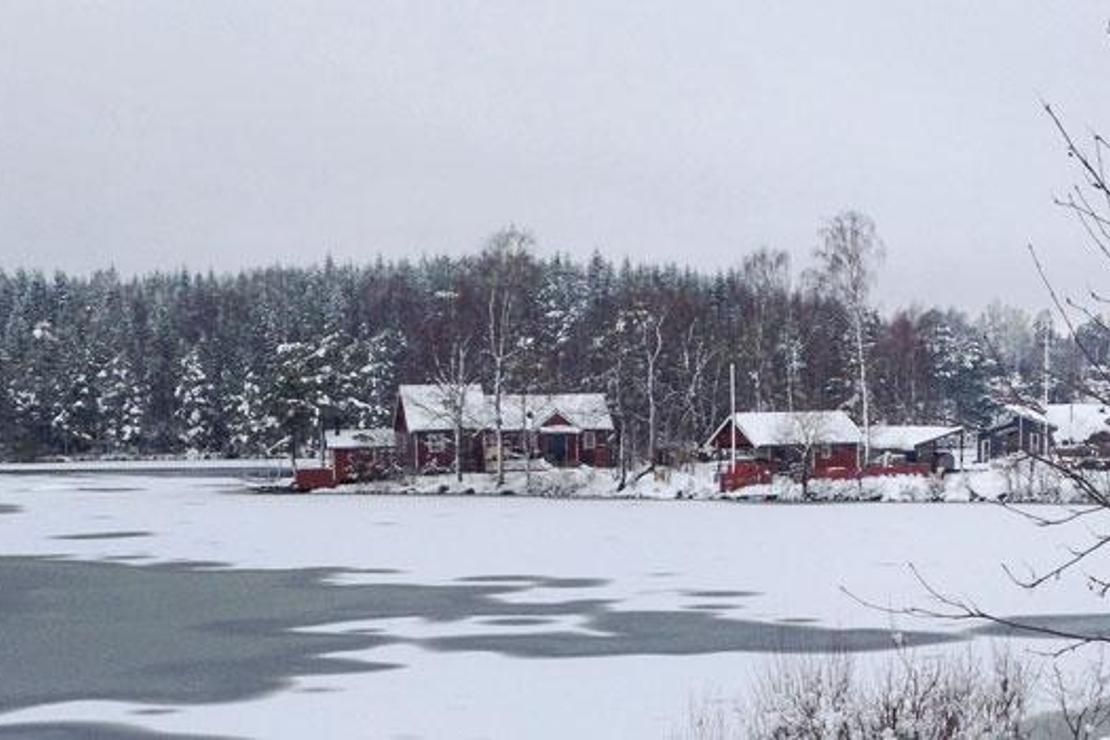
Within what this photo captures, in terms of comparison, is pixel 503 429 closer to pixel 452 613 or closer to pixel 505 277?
pixel 505 277

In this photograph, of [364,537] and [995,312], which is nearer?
[364,537]

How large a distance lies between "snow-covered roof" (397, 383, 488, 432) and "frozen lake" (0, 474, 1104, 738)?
2092 cm

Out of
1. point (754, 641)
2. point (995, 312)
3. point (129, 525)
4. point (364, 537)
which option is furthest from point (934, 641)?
point (995, 312)

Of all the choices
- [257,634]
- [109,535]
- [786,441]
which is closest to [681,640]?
[257,634]

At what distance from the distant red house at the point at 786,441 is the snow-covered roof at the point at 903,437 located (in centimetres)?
147

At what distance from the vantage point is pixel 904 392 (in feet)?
263

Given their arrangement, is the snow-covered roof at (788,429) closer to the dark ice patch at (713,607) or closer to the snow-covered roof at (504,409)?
the snow-covered roof at (504,409)

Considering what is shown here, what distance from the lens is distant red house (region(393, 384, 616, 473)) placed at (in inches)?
2419

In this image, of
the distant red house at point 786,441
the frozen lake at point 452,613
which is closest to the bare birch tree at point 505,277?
the distant red house at point 786,441

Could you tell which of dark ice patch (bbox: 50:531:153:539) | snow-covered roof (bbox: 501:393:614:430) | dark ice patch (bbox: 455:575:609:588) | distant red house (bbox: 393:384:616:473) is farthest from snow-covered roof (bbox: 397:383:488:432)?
dark ice patch (bbox: 455:575:609:588)

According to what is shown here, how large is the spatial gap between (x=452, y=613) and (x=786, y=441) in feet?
127

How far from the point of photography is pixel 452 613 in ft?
64.1

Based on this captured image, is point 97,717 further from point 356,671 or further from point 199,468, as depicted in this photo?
point 199,468

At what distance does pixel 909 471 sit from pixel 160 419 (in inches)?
2592
